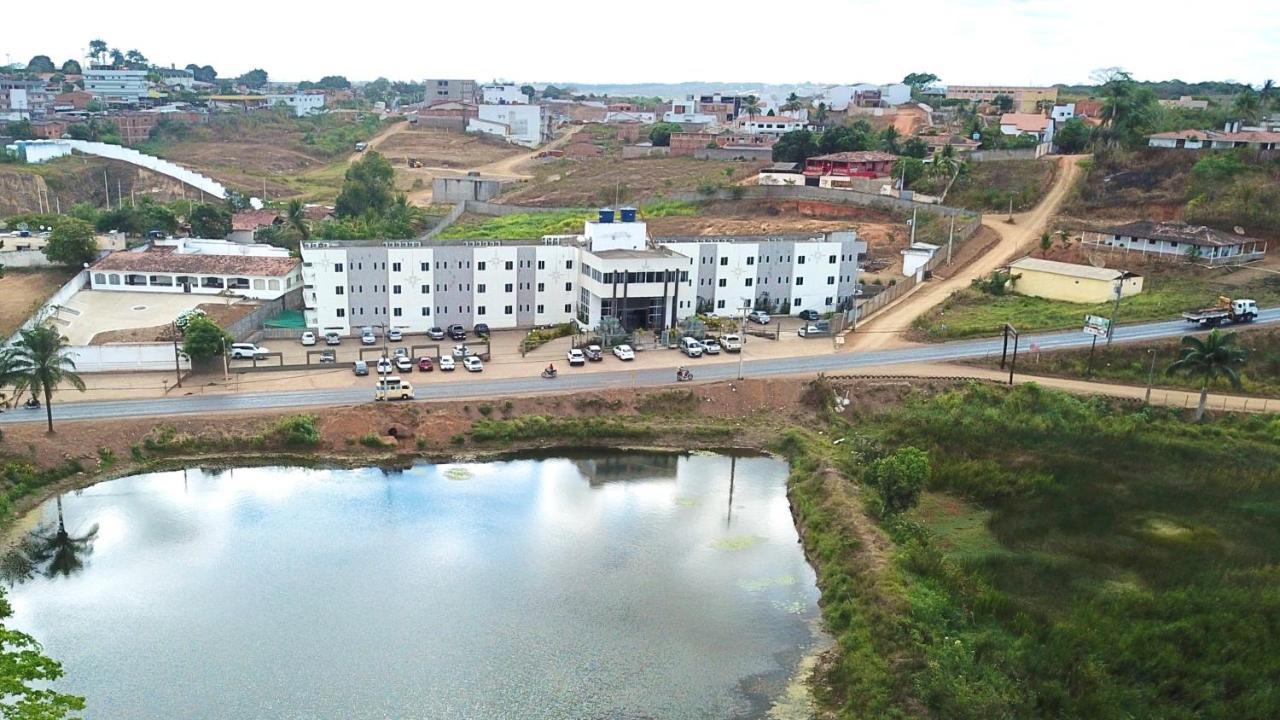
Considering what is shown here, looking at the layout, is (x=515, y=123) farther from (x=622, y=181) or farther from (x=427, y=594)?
(x=427, y=594)

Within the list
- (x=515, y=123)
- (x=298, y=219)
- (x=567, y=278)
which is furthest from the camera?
(x=515, y=123)

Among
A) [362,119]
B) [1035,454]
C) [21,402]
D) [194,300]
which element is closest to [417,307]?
[194,300]

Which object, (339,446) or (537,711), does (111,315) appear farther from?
(537,711)

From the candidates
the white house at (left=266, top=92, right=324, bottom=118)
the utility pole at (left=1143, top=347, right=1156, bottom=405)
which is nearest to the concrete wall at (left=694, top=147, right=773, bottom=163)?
the utility pole at (left=1143, top=347, right=1156, bottom=405)

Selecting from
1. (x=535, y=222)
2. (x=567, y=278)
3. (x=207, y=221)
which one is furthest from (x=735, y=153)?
(x=207, y=221)

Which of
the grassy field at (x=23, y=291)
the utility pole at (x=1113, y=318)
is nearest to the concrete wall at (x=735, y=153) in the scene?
the utility pole at (x=1113, y=318)

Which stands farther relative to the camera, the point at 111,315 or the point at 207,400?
the point at 111,315
